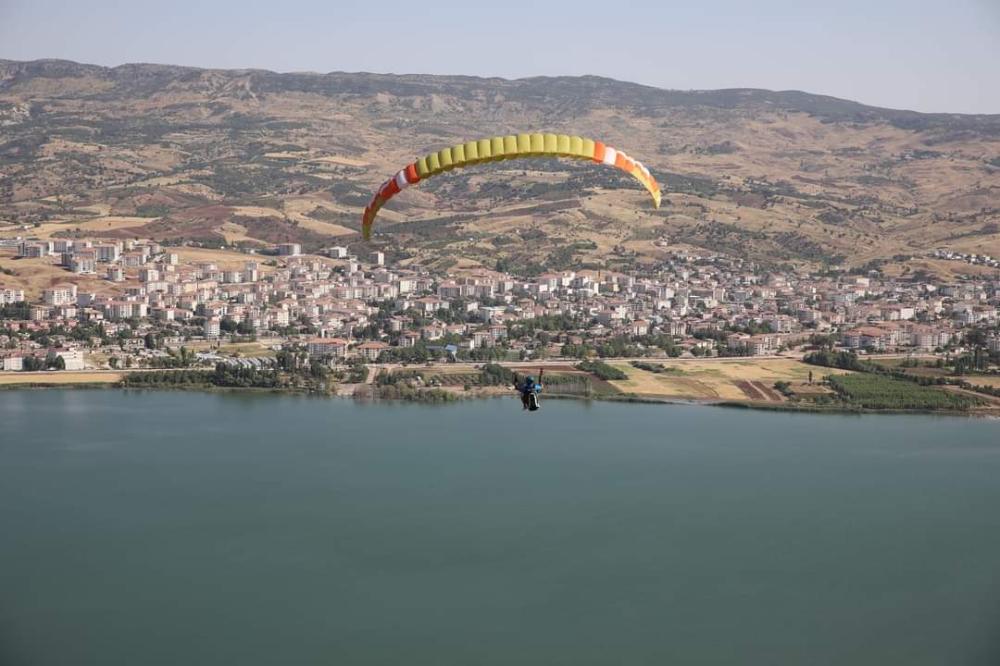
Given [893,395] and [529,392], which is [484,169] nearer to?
[893,395]

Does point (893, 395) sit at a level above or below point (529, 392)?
below

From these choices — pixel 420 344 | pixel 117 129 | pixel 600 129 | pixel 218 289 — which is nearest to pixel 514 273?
pixel 218 289

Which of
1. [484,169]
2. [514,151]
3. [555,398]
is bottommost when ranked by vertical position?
[555,398]

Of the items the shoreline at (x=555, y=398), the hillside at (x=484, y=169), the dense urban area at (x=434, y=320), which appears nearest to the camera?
the shoreline at (x=555, y=398)

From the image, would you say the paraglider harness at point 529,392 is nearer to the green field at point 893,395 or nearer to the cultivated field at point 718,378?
the cultivated field at point 718,378

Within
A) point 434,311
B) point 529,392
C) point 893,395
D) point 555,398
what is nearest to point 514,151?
point 529,392

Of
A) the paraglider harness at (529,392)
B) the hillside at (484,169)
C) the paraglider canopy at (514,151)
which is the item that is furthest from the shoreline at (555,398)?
the hillside at (484,169)
